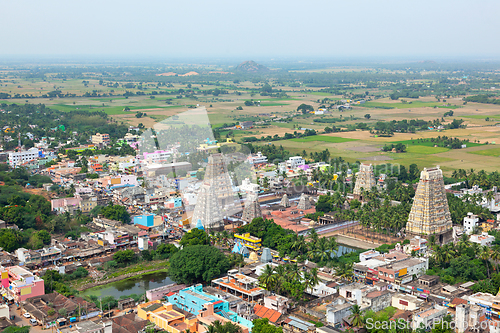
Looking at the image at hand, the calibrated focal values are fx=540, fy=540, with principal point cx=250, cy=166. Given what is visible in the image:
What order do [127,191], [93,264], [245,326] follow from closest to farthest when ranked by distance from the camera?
[245,326] → [93,264] → [127,191]

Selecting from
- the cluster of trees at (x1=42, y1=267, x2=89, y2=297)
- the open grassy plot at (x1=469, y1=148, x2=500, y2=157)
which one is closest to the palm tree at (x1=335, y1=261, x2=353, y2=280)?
Result: the cluster of trees at (x1=42, y1=267, x2=89, y2=297)

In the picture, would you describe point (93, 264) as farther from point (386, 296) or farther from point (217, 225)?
point (386, 296)

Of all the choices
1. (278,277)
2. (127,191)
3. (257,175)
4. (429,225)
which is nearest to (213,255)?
(278,277)

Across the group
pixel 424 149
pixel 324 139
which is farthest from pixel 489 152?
pixel 324 139

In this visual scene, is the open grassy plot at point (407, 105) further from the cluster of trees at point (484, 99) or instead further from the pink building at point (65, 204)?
the pink building at point (65, 204)

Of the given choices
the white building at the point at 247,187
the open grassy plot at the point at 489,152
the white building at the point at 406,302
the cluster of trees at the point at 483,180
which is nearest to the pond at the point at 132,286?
the white building at the point at 406,302

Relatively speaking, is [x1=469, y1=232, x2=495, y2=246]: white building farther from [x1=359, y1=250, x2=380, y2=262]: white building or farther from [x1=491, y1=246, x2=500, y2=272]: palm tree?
[x1=359, y1=250, x2=380, y2=262]: white building

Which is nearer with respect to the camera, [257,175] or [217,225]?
[217,225]

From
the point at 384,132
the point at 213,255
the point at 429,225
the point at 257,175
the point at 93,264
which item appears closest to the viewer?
the point at 213,255
